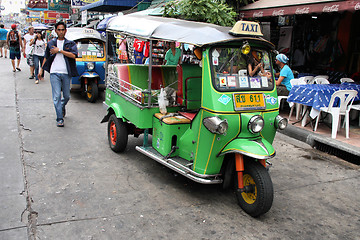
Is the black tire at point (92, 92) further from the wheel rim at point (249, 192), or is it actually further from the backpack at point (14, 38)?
Answer: the wheel rim at point (249, 192)

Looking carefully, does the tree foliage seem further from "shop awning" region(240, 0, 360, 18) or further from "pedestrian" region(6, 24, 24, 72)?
"pedestrian" region(6, 24, 24, 72)

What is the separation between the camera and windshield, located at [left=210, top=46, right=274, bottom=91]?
13.1 feet

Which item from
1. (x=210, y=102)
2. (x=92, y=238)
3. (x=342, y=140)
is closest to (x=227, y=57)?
(x=210, y=102)

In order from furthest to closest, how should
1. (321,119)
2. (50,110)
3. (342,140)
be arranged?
(50,110)
(321,119)
(342,140)

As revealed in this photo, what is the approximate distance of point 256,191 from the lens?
3.72 metres

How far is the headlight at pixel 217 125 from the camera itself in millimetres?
3670

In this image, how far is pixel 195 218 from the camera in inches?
149

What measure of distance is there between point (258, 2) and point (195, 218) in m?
7.37

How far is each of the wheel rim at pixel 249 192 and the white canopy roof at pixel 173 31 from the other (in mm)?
1619

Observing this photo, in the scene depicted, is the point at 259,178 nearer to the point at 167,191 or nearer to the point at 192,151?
the point at 192,151

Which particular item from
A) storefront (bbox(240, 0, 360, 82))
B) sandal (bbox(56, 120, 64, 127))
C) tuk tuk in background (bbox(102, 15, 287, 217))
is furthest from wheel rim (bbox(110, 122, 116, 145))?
storefront (bbox(240, 0, 360, 82))

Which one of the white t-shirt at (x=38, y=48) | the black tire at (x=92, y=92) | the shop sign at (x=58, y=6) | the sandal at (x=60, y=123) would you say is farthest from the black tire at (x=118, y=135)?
the shop sign at (x=58, y=6)

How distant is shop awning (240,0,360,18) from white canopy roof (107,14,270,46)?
3.47m

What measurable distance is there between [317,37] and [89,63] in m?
6.96
